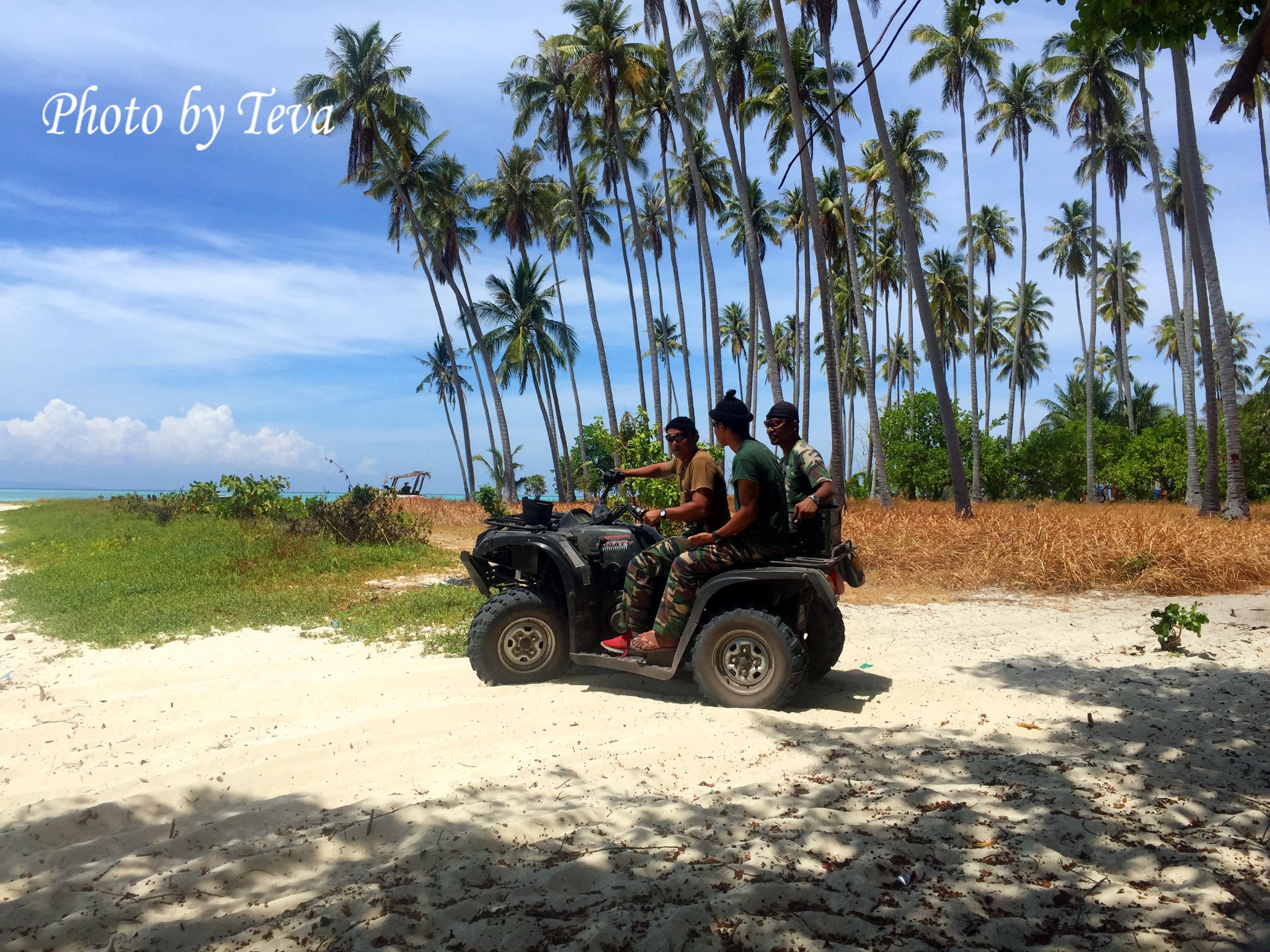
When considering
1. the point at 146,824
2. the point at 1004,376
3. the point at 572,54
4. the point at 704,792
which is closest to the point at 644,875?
the point at 704,792

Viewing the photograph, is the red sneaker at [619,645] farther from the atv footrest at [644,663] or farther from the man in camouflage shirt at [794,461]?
the man in camouflage shirt at [794,461]

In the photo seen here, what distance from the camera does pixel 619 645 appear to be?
552 centimetres

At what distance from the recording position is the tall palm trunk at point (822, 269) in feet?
64.6

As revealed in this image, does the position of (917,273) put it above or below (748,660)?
above

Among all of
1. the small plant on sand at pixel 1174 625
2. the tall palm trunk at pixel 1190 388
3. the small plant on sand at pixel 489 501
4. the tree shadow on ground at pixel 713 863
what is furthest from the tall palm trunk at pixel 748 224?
the tree shadow on ground at pixel 713 863

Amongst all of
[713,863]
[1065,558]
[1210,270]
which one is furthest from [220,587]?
[1210,270]

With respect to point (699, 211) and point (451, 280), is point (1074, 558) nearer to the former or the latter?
point (699, 211)

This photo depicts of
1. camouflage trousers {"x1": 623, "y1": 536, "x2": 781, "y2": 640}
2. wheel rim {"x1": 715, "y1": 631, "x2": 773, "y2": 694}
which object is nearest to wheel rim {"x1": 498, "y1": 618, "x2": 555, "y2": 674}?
camouflage trousers {"x1": 623, "y1": 536, "x2": 781, "y2": 640}

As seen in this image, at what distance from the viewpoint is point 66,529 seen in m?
20.3

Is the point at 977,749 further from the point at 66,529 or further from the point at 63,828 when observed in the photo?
the point at 66,529

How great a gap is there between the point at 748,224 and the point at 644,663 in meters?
18.7

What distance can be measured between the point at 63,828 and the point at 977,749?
4283mm

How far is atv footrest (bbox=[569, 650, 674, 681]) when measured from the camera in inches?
209

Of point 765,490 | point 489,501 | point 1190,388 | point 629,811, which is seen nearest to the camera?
point 629,811
